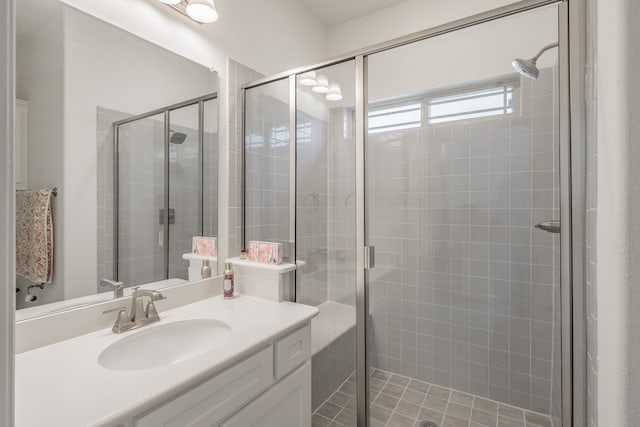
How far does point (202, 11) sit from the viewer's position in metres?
1.42

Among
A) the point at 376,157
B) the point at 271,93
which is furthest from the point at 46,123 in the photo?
the point at 376,157

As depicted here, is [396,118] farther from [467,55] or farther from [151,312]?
[151,312]

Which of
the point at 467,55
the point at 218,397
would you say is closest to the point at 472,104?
the point at 467,55

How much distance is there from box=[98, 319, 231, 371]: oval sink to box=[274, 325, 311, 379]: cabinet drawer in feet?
0.77

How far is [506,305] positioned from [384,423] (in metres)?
0.87

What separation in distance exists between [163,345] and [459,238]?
1.48 metres

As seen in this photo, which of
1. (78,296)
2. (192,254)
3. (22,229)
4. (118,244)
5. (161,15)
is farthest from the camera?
(192,254)

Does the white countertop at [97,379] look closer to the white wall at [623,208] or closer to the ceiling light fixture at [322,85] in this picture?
the white wall at [623,208]

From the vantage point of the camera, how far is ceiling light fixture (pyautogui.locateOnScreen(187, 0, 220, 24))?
1388 millimetres

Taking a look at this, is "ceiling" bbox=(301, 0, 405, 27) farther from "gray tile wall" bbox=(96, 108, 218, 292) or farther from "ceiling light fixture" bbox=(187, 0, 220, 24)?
"gray tile wall" bbox=(96, 108, 218, 292)

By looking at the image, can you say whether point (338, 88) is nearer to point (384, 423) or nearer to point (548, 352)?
point (548, 352)

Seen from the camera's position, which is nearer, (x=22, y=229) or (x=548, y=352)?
(x=22, y=229)

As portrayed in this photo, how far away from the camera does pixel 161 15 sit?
1.39 metres
